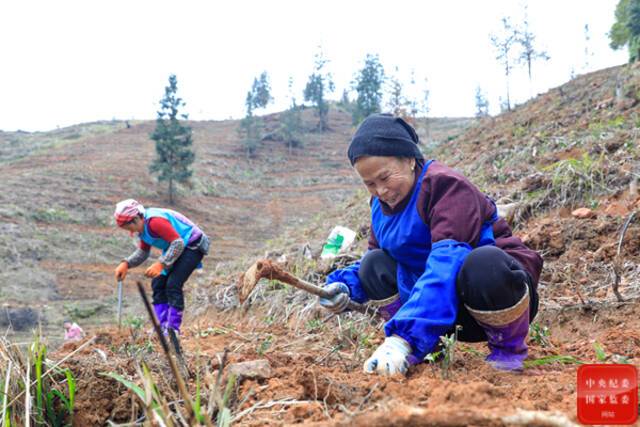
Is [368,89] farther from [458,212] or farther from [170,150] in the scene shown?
[458,212]

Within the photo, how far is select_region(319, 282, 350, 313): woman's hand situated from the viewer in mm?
2271

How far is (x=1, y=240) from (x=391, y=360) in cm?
1438

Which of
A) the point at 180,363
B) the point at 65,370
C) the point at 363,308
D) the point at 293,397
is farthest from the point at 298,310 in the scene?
the point at 293,397

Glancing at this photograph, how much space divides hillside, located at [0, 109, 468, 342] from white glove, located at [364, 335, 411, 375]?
1834 millimetres

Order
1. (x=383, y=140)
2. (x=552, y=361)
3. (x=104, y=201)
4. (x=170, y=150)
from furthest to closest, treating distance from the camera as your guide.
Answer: (x=170, y=150) < (x=104, y=201) < (x=383, y=140) < (x=552, y=361)

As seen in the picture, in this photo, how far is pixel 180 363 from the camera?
1.91 meters

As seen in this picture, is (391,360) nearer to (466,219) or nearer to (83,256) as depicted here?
(466,219)

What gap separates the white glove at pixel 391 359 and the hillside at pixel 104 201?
6.02ft

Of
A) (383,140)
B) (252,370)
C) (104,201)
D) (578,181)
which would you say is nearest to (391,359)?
(252,370)

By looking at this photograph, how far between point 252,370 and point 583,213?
3168mm

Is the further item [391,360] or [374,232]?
[374,232]

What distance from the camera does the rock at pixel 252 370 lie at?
5.24 feet

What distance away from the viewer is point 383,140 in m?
1.96

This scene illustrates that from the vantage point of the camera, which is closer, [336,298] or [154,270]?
[336,298]
